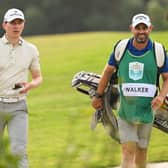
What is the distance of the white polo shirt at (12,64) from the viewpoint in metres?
7.29

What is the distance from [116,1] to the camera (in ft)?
272

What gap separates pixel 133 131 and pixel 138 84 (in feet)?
1.47

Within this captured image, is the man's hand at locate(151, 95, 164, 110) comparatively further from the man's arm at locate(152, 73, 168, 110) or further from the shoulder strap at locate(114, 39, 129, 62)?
the shoulder strap at locate(114, 39, 129, 62)

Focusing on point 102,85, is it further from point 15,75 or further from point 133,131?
point 15,75

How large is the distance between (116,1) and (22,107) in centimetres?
7604

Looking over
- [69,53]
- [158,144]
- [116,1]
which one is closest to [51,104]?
[158,144]

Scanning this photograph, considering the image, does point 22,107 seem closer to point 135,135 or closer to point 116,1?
point 135,135

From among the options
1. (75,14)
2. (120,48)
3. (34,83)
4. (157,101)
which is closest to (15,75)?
(34,83)

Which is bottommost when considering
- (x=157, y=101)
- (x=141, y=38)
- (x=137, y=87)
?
(x=157, y=101)

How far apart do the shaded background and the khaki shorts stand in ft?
220

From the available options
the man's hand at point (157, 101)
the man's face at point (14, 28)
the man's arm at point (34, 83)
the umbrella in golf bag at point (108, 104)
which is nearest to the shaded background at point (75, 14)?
the umbrella in golf bag at point (108, 104)

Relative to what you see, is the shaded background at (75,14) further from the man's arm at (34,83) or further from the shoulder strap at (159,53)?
the shoulder strap at (159,53)

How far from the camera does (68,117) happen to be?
3.44 m

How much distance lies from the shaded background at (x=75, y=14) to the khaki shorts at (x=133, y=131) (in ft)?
220
